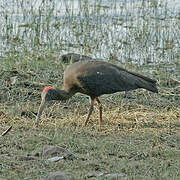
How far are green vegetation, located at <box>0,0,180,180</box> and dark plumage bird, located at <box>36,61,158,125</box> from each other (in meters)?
0.31

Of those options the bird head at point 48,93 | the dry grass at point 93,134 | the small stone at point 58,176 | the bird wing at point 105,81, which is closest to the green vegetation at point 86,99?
the dry grass at point 93,134

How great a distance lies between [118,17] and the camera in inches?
536

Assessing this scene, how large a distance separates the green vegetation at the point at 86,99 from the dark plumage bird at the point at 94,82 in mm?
313

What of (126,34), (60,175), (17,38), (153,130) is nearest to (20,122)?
(153,130)

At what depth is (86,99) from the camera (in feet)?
28.8

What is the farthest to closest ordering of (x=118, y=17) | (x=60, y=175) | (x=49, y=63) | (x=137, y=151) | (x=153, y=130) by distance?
(x=118, y=17), (x=49, y=63), (x=153, y=130), (x=137, y=151), (x=60, y=175)

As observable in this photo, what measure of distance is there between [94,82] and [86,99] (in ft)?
4.04

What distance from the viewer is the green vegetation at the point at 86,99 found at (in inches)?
227

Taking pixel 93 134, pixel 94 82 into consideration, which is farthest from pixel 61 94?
pixel 93 134

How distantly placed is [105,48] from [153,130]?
15.6 feet

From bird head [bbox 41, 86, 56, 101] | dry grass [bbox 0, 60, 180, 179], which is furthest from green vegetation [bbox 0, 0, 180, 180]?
bird head [bbox 41, 86, 56, 101]

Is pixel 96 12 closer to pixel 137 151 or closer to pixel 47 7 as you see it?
pixel 47 7

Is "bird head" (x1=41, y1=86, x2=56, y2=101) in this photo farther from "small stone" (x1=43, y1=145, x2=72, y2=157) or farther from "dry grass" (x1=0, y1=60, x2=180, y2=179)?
"small stone" (x1=43, y1=145, x2=72, y2=157)

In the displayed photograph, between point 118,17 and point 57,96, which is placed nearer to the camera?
point 57,96
